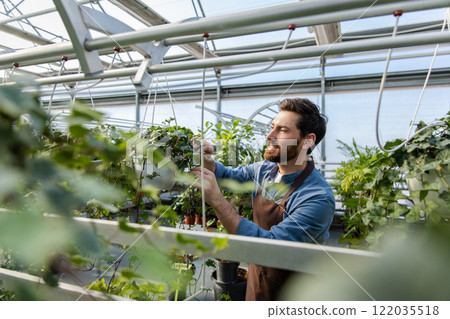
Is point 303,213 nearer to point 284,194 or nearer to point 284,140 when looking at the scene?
point 284,194

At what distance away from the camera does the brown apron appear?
3.31 feet

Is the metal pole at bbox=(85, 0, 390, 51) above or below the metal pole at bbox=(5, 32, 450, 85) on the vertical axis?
above

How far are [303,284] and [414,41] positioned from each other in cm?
85

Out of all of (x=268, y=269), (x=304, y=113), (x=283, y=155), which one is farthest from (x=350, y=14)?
(x=268, y=269)

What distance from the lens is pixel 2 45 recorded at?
13.8 ft

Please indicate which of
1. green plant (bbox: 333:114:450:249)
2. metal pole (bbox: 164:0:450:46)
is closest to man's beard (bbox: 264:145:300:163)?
A: green plant (bbox: 333:114:450:249)

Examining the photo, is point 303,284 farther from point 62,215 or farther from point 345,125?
point 345,125

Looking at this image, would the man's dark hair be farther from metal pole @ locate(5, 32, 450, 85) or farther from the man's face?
metal pole @ locate(5, 32, 450, 85)

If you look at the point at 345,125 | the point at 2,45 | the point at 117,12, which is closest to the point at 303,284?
the point at 117,12

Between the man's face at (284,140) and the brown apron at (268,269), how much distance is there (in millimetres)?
89

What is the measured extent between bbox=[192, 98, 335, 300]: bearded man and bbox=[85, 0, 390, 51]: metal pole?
17.2 inches

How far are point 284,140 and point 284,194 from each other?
0.72 feet
